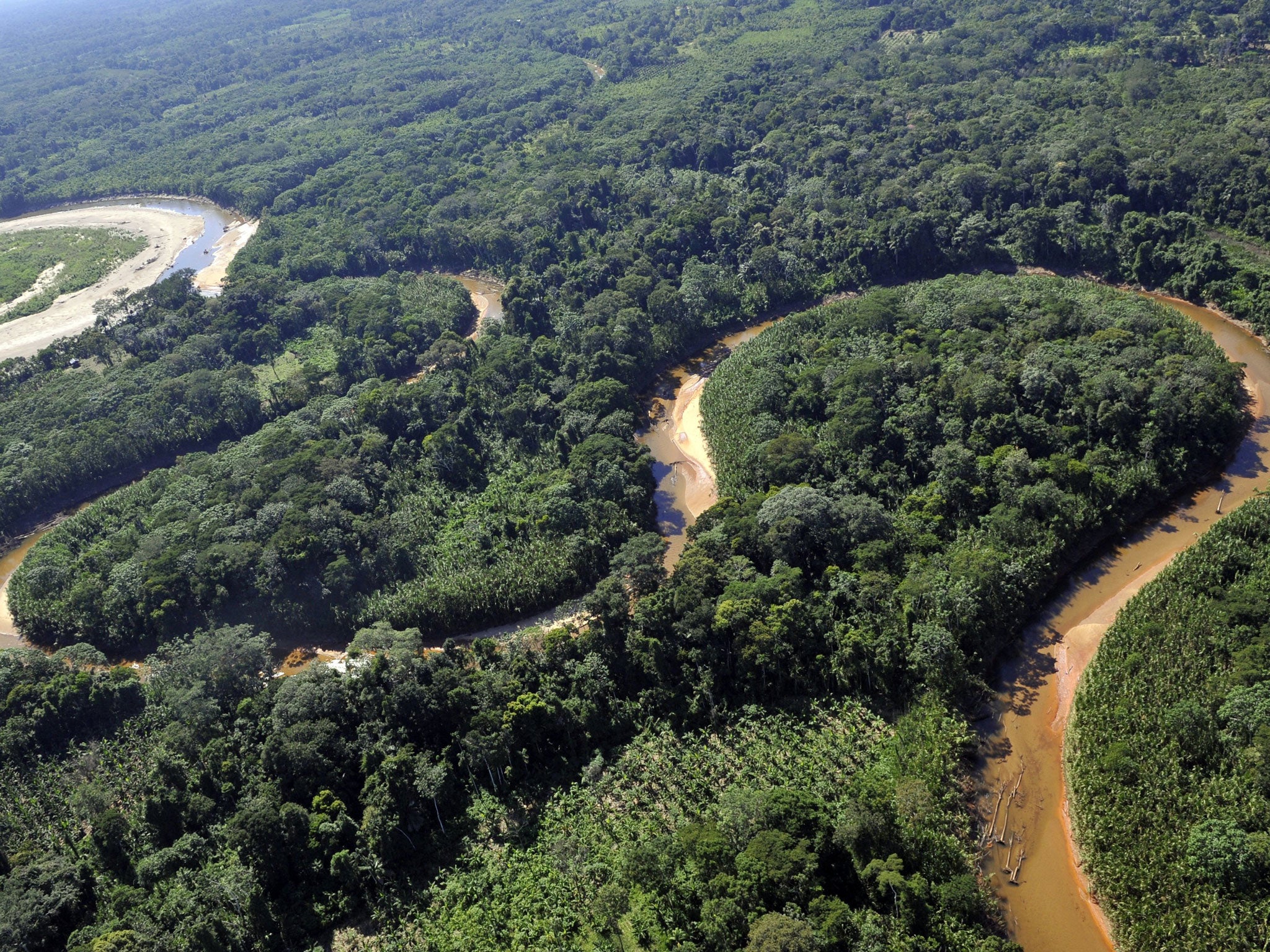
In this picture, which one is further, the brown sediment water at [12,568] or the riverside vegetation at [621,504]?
the brown sediment water at [12,568]

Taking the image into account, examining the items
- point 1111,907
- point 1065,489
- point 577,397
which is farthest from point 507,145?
point 1111,907

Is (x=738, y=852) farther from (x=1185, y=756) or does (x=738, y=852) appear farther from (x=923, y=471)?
(x=923, y=471)

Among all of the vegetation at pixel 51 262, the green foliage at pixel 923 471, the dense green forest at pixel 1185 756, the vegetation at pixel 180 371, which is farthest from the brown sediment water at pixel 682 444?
the vegetation at pixel 51 262

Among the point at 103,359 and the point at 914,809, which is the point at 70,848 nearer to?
the point at 914,809

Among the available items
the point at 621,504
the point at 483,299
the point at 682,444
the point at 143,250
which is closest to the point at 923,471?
the point at 682,444

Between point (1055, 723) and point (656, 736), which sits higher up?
point (656, 736)

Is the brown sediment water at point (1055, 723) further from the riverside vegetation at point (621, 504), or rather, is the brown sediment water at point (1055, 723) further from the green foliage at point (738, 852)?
the green foliage at point (738, 852)

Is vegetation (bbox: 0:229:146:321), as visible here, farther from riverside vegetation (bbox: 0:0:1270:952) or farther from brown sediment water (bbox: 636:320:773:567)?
brown sediment water (bbox: 636:320:773:567)
